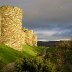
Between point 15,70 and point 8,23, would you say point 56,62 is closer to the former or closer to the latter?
point 15,70

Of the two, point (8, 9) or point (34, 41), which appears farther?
point (34, 41)

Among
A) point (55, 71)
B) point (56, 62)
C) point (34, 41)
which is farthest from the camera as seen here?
point (34, 41)

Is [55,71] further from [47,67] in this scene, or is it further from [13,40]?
[13,40]

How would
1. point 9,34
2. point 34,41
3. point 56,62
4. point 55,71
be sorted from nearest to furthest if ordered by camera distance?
1. point 55,71
2. point 56,62
3. point 9,34
4. point 34,41

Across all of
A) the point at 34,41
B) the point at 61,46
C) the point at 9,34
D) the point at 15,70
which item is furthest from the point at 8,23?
the point at 34,41

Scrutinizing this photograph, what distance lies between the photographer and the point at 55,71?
123ft

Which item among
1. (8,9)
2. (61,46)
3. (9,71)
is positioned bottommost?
(9,71)

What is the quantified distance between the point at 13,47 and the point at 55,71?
27.8 metres

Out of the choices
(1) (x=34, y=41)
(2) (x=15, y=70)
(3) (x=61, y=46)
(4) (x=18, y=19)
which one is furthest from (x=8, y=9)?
(1) (x=34, y=41)

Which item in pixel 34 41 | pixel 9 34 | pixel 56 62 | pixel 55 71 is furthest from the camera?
pixel 34 41

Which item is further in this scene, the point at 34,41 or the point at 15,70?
the point at 34,41

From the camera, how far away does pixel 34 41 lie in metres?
108

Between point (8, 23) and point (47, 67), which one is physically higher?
point (8, 23)

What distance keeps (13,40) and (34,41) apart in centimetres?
4344
